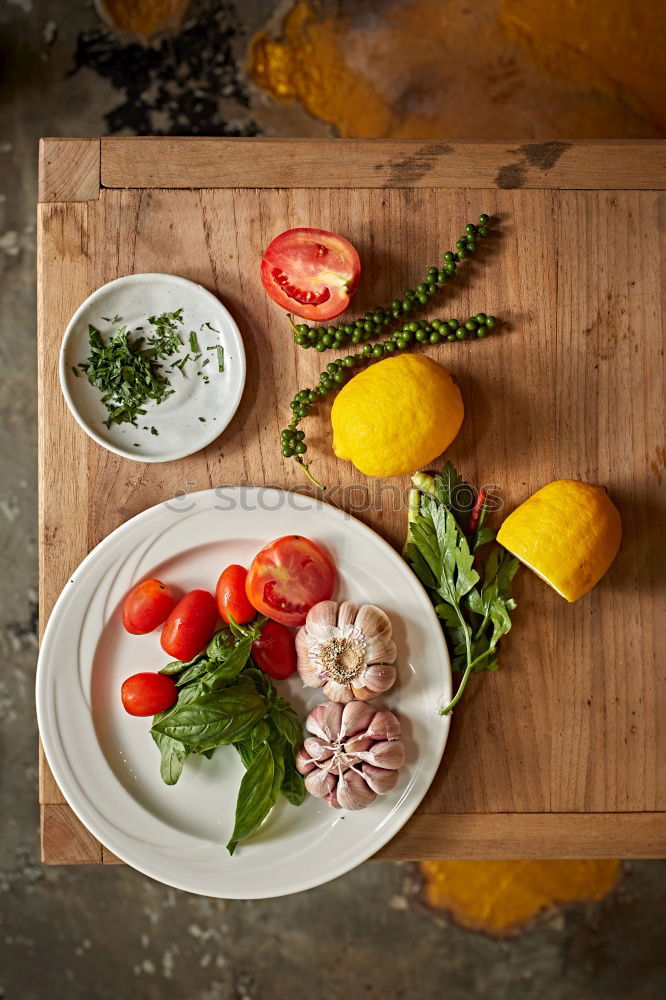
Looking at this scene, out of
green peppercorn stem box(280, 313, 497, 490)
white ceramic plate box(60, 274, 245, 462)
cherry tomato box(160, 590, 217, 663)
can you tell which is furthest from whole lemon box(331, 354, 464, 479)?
cherry tomato box(160, 590, 217, 663)

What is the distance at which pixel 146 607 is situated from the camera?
104 centimetres

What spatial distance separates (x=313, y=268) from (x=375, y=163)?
0.65 ft

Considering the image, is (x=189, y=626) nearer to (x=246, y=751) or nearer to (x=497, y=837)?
(x=246, y=751)

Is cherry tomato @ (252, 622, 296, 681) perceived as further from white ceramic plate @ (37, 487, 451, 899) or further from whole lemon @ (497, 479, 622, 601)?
whole lemon @ (497, 479, 622, 601)

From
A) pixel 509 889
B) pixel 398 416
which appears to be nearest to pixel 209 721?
pixel 398 416

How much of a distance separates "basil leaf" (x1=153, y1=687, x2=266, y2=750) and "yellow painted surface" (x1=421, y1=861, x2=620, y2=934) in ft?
2.83

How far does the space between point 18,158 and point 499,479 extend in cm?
125

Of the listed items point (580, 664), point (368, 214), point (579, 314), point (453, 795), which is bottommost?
point (453, 795)

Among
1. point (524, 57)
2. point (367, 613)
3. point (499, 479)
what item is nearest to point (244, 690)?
point (367, 613)

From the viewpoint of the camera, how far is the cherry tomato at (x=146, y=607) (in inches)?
40.9

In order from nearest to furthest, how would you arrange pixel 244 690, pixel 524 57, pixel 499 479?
pixel 244 690 → pixel 499 479 → pixel 524 57

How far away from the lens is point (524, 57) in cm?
160

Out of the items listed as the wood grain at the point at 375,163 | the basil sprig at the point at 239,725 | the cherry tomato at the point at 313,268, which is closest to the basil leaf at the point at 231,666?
the basil sprig at the point at 239,725

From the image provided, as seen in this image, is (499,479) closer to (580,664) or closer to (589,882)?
(580,664)
